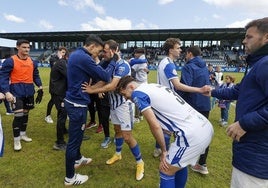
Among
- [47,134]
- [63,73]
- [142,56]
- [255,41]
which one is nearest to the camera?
[255,41]

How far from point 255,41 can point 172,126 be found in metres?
1.27

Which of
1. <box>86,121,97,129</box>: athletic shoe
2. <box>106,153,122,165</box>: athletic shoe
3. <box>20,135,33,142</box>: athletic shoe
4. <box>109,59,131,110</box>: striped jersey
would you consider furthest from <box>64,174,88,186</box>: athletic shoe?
<box>86,121,97,129</box>: athletic shoe

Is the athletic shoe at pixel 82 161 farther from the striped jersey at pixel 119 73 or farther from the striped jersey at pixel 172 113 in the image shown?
the striped jersey at pixel 172 113

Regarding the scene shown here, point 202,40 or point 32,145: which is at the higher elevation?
point 202,40

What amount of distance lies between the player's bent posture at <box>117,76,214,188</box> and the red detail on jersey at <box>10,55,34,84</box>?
3855 millimetres

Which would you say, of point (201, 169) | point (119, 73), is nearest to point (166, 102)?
point (119, 73)

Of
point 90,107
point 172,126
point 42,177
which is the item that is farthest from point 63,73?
point 172,126

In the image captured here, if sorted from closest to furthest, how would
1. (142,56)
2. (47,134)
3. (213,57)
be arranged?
(47,134) → (142,56) → (213,57)

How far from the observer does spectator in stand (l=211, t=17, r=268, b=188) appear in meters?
2.29

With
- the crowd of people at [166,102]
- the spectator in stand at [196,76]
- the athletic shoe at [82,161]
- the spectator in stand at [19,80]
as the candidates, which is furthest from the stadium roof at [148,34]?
the athletic shoe at [82,161]

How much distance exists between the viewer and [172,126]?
303 cm

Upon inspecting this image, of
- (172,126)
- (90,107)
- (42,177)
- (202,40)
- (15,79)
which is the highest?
(202,40)

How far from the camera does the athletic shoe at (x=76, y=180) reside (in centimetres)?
441

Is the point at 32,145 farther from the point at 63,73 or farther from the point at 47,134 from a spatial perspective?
the point at 63,73
